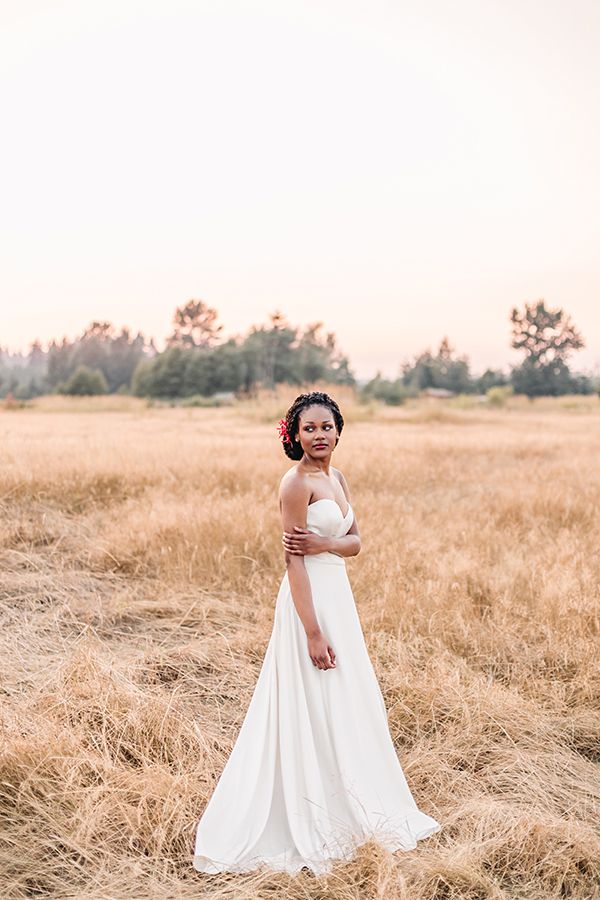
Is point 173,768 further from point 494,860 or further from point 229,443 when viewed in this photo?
point 229,443

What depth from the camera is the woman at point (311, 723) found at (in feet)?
9.27

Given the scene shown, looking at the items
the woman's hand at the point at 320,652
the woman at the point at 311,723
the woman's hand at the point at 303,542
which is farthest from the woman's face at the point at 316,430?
the woman's hand at the point at 320,652

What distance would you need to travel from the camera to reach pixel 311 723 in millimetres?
2938

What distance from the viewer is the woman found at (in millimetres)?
2824

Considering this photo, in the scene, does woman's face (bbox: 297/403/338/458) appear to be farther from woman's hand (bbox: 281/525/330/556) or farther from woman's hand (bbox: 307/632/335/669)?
woman's hand (bbox: 307/632/335/669)

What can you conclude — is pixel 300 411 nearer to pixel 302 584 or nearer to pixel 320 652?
pixel 302 584

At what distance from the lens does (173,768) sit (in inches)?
138

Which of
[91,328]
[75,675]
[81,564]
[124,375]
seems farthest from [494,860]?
[91,328]

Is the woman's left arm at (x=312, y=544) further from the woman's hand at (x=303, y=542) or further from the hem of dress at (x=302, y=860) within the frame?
the hem of dress at (x=302, y=860)

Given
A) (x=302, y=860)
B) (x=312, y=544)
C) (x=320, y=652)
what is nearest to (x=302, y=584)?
(x=312, y=544)

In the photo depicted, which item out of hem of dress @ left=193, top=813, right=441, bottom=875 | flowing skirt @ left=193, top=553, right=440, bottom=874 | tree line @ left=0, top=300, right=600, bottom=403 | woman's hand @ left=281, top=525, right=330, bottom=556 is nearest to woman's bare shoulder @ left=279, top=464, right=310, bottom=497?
woman's hand @ left=281, top=525, right=330, bottom=556

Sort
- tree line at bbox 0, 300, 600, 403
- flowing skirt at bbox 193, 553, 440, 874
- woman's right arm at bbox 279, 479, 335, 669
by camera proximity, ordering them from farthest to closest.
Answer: tree line at bbox 0, 300, 600, 403 < flowing skirt at bbox 193, 553, 440, 874 < woman's right arm at bbox 279, 479, 335, 669

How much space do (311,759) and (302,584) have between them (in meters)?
0.69

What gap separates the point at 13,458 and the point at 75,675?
20.3ft
